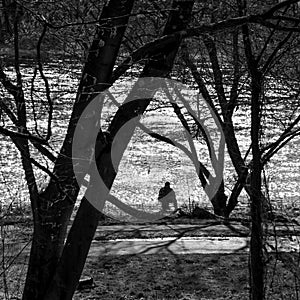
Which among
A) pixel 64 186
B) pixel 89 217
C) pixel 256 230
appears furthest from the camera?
pixel 89 217

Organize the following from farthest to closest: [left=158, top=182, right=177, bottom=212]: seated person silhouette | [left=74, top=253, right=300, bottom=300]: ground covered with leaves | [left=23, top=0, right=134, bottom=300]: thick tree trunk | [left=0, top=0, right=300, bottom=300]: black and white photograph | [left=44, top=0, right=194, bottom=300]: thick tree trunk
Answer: [left=158, top=182, right=177, bottom=212]: seated person silhouette → [left=74, top=253, right=300, bottom=300]: ground covered with leaves → [left=44, top=0, right=194, bottom=300]: thick tree trunk → [left=23, top=0, right=134, bottom=300]: thick tree trunk → [left=0, top=0, right=300, bottom=300]: black and white photograph

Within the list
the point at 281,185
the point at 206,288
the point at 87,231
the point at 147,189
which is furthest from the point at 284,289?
the point at 147,189

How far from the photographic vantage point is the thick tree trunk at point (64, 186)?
536 cm

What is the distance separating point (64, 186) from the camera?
533 centimetres

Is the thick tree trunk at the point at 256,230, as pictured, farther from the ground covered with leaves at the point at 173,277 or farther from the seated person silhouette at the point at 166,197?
the seated person silhouette at the point at 166,197

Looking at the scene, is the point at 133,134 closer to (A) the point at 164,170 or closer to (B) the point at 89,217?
(B) the point at 89,217

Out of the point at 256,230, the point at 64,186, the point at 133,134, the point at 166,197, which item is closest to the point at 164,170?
the point at 166,197

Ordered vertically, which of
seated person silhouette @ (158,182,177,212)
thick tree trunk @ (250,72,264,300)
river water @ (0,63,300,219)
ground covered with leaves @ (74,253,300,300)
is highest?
river water @ (0,63,300,219)

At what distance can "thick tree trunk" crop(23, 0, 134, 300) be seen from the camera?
5.36 meters

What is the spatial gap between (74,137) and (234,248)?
3682mm

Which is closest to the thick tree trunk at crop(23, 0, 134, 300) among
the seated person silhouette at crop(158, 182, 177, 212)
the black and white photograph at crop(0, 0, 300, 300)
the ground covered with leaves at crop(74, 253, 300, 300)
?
the black and white photograph at crop(0, 0, 300, 300)

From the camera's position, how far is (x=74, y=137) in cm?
549

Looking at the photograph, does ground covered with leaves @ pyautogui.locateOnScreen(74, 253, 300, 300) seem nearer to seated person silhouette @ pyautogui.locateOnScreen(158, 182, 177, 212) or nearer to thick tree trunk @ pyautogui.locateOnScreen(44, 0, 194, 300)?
thick tree trunk @ pyautogui.locateOnScreen(44, 0, 194, 300)

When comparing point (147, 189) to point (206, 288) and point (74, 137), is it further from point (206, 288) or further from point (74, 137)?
point (74, 137)
